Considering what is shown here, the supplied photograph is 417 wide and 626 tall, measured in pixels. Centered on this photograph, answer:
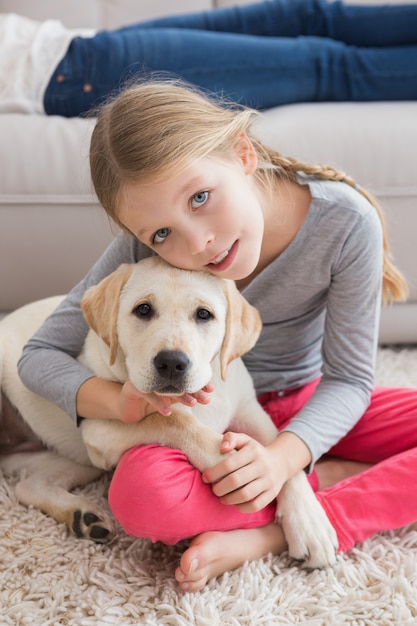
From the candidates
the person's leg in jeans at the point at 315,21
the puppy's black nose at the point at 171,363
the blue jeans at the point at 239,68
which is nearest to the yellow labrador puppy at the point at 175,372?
the puppy's black nose at the point at 171,363

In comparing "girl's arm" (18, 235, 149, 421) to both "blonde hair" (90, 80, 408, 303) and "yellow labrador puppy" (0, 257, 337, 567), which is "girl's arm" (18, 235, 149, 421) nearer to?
"yellow labrador puppy" (0, 257, 337, 567)

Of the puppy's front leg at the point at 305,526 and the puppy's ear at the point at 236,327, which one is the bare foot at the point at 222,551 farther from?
the puppy's ear at the point at 236,327

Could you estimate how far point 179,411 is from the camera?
1.30 metres

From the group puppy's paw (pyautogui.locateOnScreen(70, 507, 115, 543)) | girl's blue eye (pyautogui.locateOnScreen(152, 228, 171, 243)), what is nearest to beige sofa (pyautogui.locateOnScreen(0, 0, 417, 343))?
girl's blue eye (pyautogui.locateOnScreen(152, 228, 171, 243))

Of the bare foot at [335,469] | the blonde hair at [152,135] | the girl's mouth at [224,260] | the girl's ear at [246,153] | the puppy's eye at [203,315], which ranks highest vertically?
the blonde hair at [152,135]

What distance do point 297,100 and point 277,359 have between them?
106 cm

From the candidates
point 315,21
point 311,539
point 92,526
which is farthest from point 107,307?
point 315,21

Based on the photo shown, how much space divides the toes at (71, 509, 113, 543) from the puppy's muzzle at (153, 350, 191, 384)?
379 mm

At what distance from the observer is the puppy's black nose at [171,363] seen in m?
1.12

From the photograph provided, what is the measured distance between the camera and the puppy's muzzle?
1126 millimetres

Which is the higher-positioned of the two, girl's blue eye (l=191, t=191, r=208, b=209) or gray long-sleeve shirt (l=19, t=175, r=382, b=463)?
girl's blue eye (l=191, t=191, r=208, b=209)

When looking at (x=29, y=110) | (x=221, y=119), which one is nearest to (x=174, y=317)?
(x=221, y=119)

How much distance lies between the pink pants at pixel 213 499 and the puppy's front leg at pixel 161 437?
2cm

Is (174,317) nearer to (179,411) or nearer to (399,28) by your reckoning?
(179,411)
